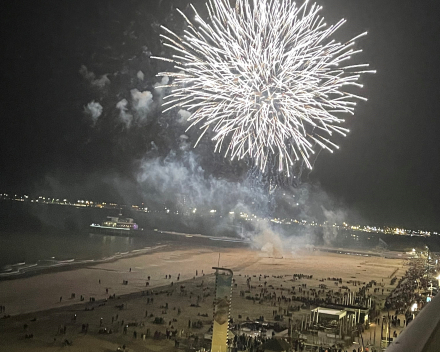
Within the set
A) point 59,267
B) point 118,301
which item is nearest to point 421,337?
point 118,301

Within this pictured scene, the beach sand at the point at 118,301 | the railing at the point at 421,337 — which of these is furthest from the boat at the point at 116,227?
the railing at the point at 421,337

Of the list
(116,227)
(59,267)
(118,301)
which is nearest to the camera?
(118,301)

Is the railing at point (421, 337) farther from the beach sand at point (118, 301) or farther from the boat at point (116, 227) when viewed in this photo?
the boat at point (116, 227)

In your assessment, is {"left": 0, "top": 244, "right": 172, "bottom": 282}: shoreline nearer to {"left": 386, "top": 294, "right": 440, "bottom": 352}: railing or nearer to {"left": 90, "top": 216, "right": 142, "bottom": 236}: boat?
{"left": 386, "top": 294, "right": 440, "bottom": 352}: railing

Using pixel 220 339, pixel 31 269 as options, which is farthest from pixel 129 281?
pixel 220 339

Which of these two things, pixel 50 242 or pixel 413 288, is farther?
pixel 50 242

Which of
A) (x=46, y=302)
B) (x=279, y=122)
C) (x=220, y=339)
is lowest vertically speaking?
(x=46, y=302)

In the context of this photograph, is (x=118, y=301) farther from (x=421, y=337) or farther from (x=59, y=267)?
(x=421, y=337)

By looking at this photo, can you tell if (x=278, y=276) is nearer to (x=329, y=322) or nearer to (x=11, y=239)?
(x=329, y=322)
